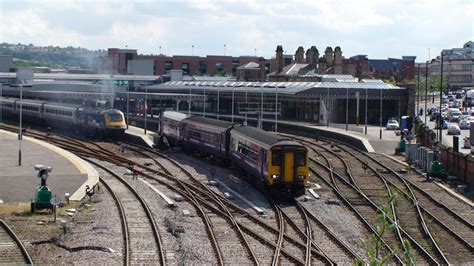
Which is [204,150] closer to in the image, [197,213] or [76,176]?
[76,176]

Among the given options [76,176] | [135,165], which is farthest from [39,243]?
[135,165]

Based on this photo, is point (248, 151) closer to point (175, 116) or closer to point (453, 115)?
point (175, 116)

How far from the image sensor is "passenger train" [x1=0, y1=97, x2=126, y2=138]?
5747cm

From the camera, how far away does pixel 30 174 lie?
36000 millimetres

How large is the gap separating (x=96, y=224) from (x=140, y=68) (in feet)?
379

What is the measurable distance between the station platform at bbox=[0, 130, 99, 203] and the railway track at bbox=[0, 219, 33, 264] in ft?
19.3

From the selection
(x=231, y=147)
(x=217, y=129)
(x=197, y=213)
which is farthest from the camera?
(x=217, y=129)

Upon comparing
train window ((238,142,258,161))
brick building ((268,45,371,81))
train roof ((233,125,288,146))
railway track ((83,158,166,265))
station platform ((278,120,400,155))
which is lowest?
railway track ((83,158,166,265))

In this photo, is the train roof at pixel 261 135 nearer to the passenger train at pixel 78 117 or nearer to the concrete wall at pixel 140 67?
the passenger train at pixel 78 117

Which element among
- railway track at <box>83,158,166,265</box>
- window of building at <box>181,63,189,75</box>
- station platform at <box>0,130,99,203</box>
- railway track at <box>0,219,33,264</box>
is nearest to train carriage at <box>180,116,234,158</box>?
station platform at <box>0,130,99,203</box>

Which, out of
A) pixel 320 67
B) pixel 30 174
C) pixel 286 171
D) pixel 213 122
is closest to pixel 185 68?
pixel 320 67

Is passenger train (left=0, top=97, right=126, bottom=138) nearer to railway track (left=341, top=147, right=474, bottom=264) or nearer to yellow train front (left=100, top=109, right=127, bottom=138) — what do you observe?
yellow train front (left=100, top=109, right=127, bottom=138)

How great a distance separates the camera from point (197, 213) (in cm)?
2786

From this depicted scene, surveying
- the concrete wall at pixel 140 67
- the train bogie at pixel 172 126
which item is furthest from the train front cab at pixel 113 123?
the concrete wall at pixel 140 67
